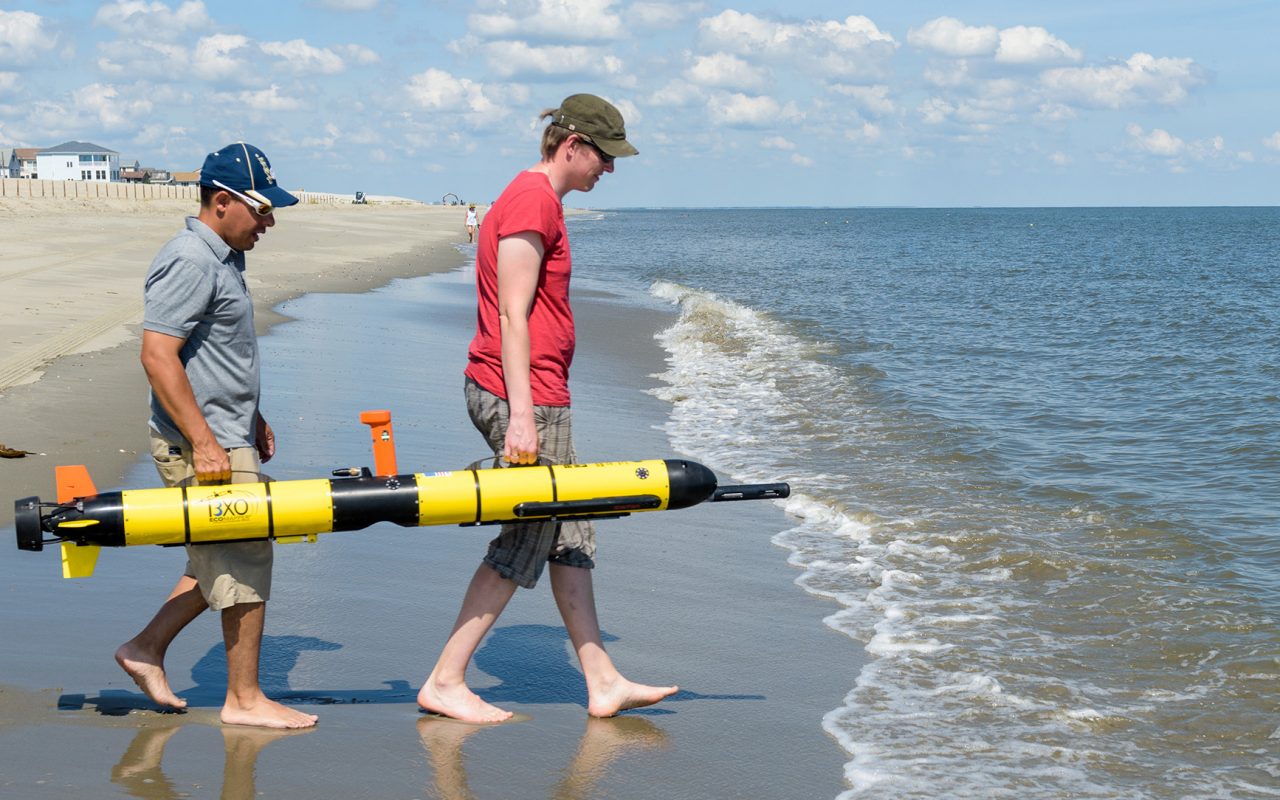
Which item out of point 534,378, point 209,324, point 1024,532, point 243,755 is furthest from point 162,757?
point 1024,532

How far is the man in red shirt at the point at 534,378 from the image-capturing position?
398cm

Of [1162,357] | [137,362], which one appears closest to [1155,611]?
[137,362]

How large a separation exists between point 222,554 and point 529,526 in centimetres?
92

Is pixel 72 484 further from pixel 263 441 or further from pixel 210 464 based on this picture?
pixel 263 441

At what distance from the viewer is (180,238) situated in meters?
3.78

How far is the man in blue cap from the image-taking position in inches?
146

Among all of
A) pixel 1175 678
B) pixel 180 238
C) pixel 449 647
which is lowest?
pixel 1175 678

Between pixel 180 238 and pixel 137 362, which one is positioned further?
pixel 137 362

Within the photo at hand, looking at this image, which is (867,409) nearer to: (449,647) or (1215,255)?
(449,647)

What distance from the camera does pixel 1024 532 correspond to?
7691mm

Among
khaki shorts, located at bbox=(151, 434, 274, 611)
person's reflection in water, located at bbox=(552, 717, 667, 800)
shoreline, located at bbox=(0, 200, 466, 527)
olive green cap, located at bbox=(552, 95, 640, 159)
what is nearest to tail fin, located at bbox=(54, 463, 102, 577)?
khaki shorts, located at bbox=(151, 434, 274, 611)

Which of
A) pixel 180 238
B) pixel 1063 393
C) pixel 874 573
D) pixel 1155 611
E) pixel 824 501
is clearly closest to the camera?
pixel 180 238

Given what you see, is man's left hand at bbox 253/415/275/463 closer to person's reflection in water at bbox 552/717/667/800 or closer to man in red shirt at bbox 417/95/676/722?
man in red shirt at bbox 417/95/676/722

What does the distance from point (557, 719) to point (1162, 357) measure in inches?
633
